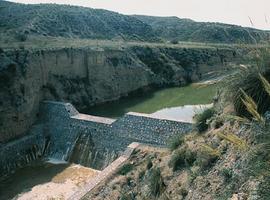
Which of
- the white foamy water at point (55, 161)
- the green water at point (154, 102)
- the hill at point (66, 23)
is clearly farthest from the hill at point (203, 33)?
the white foamy water at point (55, 161)

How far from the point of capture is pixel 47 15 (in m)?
59.4

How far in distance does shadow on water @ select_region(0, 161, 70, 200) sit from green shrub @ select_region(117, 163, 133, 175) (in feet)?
17.7

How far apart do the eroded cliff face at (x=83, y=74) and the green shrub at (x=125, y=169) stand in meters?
8.56

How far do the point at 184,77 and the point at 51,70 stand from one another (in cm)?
2194

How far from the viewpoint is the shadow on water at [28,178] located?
18688 mm

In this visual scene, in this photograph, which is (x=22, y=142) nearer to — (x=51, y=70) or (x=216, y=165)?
(x=51, y=70)

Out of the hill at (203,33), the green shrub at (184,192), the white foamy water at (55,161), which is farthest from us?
the hill at (203,33)

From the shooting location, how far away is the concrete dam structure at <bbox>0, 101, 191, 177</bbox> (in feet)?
58.9

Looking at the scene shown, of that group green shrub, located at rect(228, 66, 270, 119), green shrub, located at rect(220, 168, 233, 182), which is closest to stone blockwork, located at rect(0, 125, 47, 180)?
green shrub, located at rect(228, 66, 270, 119)

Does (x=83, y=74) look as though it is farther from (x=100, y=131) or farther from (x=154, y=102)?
(x=100, y=131)

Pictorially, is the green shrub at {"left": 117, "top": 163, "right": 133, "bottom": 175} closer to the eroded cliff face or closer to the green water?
the eroded cliff face

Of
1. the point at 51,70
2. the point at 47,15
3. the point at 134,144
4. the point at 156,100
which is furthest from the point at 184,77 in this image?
the point at 134,144

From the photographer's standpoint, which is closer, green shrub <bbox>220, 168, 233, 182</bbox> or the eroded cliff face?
green shrub <bbox>220, 168, 233, 182</bbox>

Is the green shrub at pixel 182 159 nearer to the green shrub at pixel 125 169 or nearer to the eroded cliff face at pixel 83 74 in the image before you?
the green shrub at pixel 125 169
